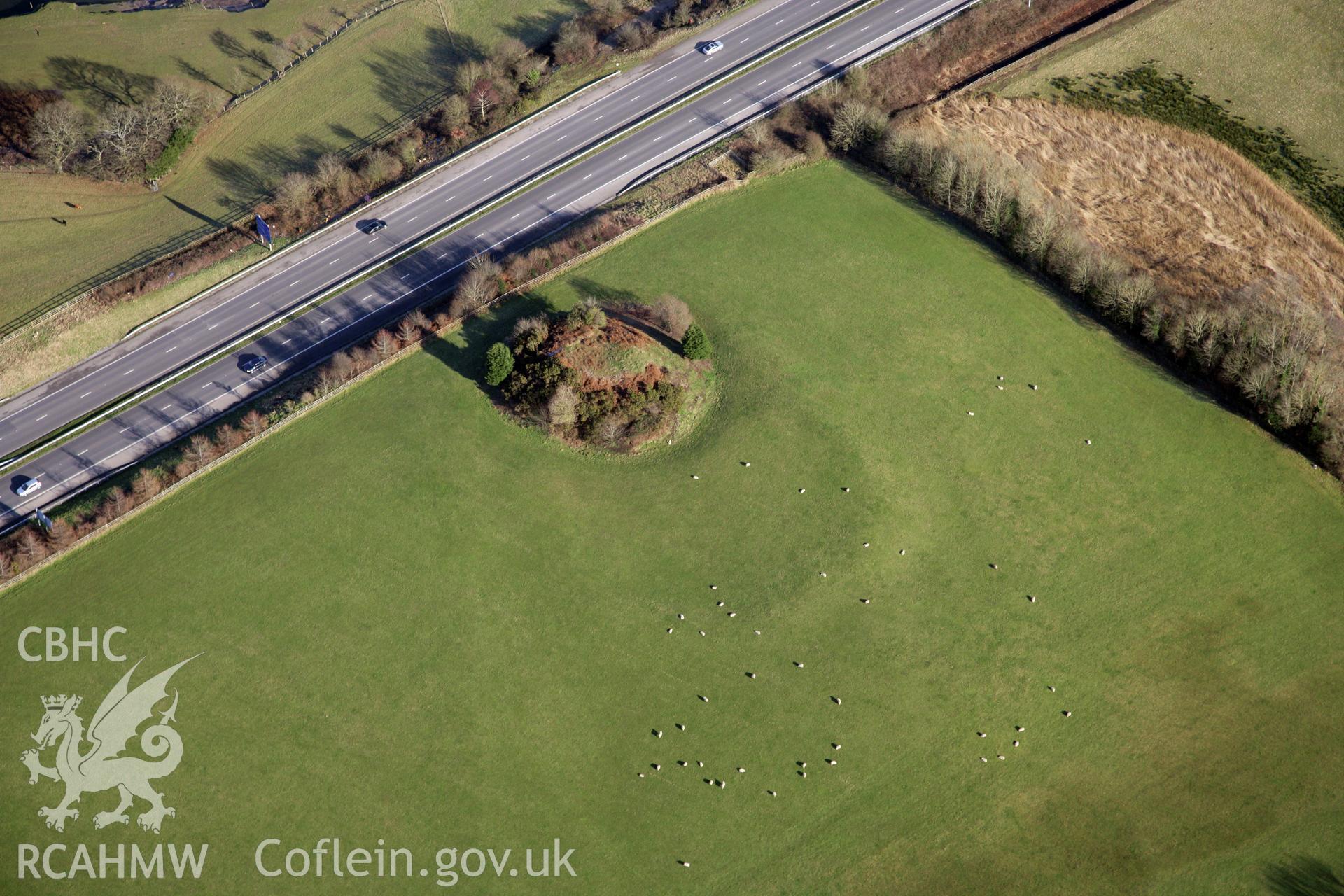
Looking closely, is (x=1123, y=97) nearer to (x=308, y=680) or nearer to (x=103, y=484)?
(x=308, y=680)

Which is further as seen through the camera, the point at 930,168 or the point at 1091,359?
the point at 930,168

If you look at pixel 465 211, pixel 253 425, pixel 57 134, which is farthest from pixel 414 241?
pixel 57 134

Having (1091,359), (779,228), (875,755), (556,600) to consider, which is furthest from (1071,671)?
(779,228)

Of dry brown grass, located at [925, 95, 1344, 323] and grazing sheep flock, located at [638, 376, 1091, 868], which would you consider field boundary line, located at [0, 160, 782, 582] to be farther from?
grazing sheep flock, located at [638, 376, 1091, 868]

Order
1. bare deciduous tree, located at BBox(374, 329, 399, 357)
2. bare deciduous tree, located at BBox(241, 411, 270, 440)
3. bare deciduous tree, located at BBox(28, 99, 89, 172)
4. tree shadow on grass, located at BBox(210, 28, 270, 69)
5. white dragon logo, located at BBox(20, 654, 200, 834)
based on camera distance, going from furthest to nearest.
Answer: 1. tree shadow on grass, located at BBox(210, 28, 270, 69)
2. bare deciduous tree, located at BBox(28, 99, 89, 172)
3. bare deciduous tree, located at BBox(374, 329, 399, 357)
4. bare deciduous tree, located at BBox(241, 411, 270, 440)
5. white dragon logo, located at BBox(20, 654, 200, 834)

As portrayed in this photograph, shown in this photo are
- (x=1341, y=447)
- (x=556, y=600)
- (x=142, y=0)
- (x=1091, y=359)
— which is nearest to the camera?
(x=556, y=600)

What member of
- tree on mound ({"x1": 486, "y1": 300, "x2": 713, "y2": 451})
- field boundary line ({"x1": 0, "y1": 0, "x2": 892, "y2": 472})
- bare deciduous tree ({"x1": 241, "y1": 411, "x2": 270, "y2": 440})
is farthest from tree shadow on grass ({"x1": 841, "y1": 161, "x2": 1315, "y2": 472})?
bare deciduous tree ({"x1": 241, "y1": 411, "x2": 270, "y2": 440})

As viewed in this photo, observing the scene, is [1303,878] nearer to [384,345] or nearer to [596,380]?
[596,380]
